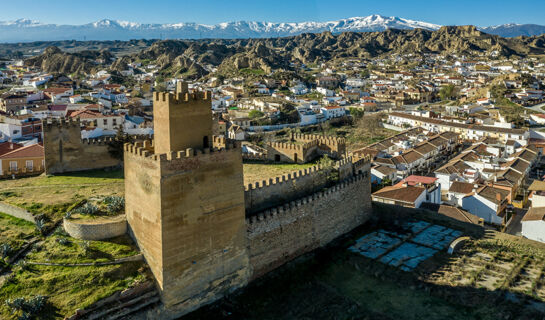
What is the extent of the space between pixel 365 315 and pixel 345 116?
5300cm

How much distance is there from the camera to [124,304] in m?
12.7

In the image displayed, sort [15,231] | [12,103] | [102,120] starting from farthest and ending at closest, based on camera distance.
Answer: [12,103] < [102,120] < [15,231]

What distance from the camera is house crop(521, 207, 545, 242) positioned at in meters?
22.8

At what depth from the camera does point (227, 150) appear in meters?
14.5

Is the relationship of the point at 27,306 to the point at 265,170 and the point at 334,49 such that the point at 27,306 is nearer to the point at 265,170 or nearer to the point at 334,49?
the point at 265,170

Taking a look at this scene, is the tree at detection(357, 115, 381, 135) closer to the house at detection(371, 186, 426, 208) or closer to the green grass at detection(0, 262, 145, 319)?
the house at detection(371, 186, 426, 208)

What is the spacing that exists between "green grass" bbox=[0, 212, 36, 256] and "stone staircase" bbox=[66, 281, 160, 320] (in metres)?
4.01

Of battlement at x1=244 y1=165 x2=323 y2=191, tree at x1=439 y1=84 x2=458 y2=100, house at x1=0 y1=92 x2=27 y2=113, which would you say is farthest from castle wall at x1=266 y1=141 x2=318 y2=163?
tree at x1=439 y1=84 x2=458 y2=100

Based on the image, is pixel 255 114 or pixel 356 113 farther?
pixel 356 113

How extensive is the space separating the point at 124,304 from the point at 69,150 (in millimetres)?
11359

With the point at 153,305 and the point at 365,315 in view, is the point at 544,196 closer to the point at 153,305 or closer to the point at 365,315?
the point at 365,315

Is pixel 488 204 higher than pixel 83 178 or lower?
lower

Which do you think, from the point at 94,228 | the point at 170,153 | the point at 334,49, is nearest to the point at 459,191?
the point at 170,153

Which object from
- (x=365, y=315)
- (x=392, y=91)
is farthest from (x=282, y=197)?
(x=392, y=91)
